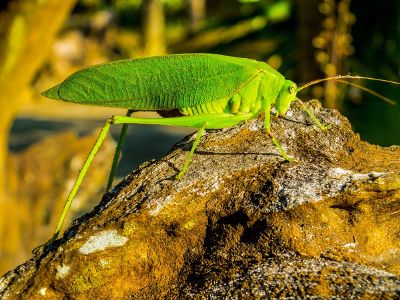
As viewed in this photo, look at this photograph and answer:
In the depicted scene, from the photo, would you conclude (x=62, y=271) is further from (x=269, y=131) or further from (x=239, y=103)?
(x=239, y=103)

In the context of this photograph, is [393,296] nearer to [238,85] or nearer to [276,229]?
[276,229]

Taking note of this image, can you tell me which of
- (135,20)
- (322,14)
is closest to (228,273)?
(322,14)

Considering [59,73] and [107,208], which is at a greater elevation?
[107,208]

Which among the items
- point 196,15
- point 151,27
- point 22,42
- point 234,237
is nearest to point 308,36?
point 22,42

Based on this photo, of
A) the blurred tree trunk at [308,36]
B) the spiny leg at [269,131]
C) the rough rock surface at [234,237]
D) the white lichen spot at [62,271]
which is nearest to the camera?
the rough rock surface at [234,237]

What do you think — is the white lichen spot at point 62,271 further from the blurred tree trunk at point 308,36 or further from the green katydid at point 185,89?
the blurred tree trunk at point 308,36

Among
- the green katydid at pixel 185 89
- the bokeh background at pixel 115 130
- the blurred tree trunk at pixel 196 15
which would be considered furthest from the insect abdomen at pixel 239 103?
the blurred tree trunk at pixel 196 15

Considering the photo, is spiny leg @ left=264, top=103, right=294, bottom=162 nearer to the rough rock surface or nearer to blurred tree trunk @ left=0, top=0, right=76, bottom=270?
the rough rock surface
